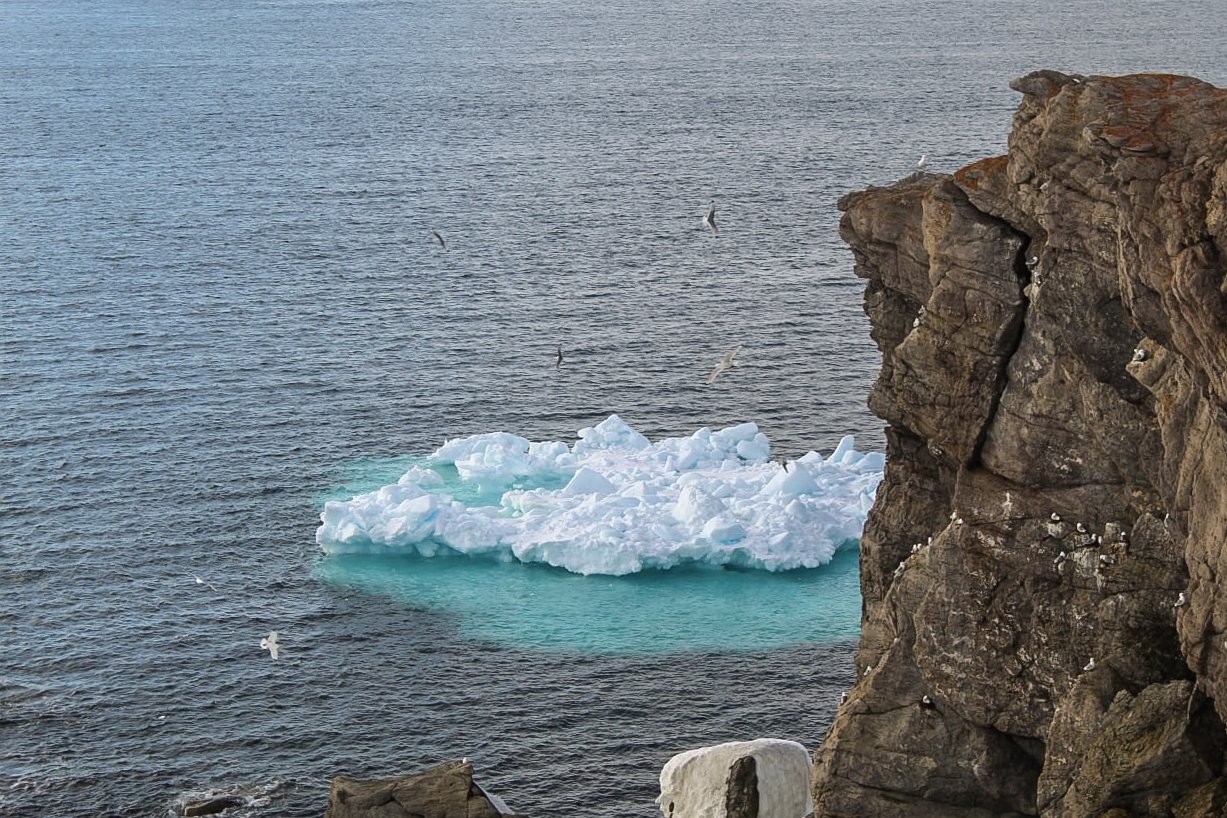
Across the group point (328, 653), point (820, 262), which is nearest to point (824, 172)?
point (820, 262)

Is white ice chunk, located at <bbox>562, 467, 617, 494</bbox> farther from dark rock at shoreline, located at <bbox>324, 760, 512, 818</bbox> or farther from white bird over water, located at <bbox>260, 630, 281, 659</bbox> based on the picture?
dark rock at shoreline, located at <bbox>324, 760, 512, 818</bbox>

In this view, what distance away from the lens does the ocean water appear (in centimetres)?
7488

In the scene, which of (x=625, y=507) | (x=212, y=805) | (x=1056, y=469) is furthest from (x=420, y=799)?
(x=625, y=507)

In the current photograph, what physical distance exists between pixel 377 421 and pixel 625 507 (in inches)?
1056

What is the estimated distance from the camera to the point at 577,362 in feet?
404

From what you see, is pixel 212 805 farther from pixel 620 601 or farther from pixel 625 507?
pixel 625 507

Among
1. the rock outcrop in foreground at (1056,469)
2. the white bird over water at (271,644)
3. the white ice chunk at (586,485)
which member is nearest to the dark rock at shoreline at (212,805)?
the white bird over water at (271,644)

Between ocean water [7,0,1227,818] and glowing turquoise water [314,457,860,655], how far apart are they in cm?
24

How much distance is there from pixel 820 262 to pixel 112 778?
8894cm

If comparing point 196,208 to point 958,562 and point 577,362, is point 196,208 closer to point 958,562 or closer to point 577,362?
point 577,362

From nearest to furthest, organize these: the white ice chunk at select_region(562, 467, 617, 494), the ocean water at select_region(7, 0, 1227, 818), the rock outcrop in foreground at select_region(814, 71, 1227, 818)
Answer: the rock outcrop in foreground at select_region(814, 71, 1227, 818) → the ocean water at select_region(7, 0, 1227, 818) → the white ice chunk at select_region(562, 467, 617, 494)

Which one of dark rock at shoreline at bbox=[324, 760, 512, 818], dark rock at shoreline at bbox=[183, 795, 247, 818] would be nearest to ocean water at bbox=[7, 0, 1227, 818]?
dark rock at shoreline at bbox=[183, 795, 247, 818]

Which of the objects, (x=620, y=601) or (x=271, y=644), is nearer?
(x=271, y=644)

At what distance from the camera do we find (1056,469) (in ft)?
157
